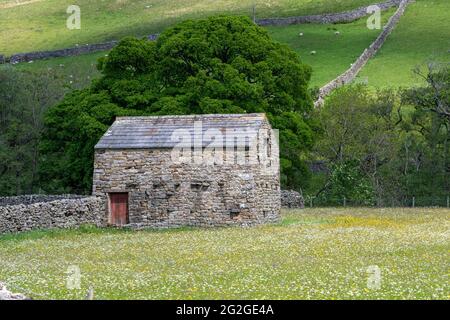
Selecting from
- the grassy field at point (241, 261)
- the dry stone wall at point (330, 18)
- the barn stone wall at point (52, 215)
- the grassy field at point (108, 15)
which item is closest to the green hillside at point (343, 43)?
the grassy field at point (108, 15)

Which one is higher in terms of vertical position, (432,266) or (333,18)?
(333,18)

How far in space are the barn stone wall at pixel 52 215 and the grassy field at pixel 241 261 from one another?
758mm

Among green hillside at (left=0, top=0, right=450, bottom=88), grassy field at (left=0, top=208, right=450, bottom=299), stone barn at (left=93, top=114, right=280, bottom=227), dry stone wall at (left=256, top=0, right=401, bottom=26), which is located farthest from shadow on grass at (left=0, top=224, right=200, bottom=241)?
dry stone wall at (left=256, top=0, right=401, bottom=26)

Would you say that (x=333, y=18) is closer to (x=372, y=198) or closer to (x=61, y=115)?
(x=372, y=198)

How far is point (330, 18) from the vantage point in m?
107

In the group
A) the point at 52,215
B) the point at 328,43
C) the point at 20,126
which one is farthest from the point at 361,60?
the point at 52,215

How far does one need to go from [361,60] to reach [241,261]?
6448cm

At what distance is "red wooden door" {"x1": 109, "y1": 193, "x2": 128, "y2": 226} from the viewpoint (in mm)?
40625

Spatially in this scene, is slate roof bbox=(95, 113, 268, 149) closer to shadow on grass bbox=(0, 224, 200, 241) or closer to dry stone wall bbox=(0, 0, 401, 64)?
shadow on grass bbox=(0, 224, 200, 241)

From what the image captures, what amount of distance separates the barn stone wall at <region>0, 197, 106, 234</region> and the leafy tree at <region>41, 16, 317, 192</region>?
12.1 m

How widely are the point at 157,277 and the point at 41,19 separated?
111197 mm

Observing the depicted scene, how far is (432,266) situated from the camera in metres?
23.6
